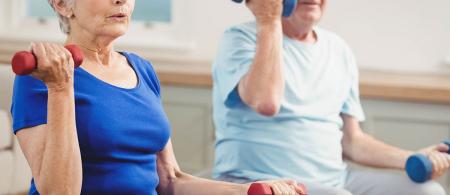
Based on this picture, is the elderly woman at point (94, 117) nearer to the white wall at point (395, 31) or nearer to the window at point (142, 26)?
the white wall at point (395, 31)

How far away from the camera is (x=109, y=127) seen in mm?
1498

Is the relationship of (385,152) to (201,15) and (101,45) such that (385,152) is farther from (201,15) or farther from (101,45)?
(201,15)

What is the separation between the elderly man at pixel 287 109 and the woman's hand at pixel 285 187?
444 millimetres

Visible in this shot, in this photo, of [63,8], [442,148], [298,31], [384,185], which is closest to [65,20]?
[63,8]

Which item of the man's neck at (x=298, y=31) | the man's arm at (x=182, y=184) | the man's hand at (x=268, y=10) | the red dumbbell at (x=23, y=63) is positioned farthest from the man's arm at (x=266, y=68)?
the red dumbbell at (x=23, y=63)

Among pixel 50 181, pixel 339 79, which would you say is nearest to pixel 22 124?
pixel 50 181

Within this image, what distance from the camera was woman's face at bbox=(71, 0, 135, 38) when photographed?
1.52 m

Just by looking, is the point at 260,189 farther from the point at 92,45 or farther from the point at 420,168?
the point at 420,168

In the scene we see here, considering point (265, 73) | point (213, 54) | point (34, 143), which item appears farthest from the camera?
point (213, 54)

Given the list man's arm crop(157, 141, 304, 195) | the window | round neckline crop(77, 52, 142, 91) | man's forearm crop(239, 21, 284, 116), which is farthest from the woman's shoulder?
the window

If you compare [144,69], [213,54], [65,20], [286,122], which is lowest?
[213,54]

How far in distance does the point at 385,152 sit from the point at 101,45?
104 centimetres

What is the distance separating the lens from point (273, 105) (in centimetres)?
199

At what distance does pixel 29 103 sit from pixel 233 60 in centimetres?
77
